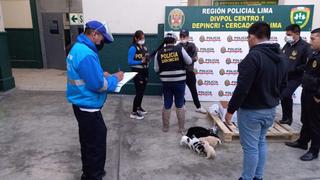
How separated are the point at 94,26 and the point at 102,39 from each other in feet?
0.52

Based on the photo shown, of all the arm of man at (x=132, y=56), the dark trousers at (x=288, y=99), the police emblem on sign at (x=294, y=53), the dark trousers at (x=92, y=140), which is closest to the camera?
the dark trousers at (x=92, y=140)

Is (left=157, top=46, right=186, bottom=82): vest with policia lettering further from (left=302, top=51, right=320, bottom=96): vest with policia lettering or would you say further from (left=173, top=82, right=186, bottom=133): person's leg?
(left=302, top=51, right=320, bottom=96): vest with policia lettering

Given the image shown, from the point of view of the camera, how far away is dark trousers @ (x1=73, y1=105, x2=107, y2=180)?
3.06m

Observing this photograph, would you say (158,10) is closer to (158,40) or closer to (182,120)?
(158,40)

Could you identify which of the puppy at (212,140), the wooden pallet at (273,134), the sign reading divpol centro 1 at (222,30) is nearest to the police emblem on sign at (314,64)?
the wooden pallet at (273,134)

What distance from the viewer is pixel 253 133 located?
297cm

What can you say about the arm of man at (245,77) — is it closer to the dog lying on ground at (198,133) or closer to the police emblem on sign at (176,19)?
the dog lying on ground at (198,133)

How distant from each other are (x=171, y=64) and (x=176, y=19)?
83.4 inches

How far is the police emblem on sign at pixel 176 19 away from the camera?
20.2 feet

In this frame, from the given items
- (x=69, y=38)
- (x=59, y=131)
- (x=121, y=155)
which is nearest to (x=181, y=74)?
(x=121, y=155)

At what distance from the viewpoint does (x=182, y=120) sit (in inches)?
189

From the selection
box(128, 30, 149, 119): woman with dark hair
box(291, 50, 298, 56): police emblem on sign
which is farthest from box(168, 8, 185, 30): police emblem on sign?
box(291, 50, 298, 56): police emblem on sign

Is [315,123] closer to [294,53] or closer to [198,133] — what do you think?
[294,53]

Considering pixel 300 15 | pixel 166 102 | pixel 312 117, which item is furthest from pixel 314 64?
pixel 300 15
